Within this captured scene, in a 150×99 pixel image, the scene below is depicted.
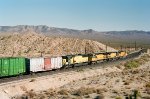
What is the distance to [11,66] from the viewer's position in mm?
48125

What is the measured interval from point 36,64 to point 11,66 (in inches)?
277

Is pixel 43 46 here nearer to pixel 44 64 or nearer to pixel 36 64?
pixel 44 64

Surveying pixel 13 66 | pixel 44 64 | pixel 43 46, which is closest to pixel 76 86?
pixel 13 66

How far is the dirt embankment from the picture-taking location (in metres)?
128

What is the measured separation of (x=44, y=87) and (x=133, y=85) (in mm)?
13258

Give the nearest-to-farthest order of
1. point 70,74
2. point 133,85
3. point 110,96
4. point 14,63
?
point 110,96
point 133,85
point 14,63
point 70,74

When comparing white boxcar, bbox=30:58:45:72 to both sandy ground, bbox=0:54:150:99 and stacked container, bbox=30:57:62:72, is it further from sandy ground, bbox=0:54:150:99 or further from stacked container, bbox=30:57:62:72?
sandy ground, bbox=0:54:150:99

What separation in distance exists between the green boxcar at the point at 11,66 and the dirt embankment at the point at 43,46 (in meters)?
72.5

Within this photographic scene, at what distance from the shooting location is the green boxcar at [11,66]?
153ft

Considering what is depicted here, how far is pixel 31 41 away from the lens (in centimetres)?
14225

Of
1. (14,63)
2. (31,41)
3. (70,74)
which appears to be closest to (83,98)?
(14,63)

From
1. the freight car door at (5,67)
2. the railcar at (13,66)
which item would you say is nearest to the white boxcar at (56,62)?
the railcar at (13,66)

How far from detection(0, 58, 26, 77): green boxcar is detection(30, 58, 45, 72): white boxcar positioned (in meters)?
1.82

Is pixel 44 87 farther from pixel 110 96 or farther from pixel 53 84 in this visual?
pixel 110 96
